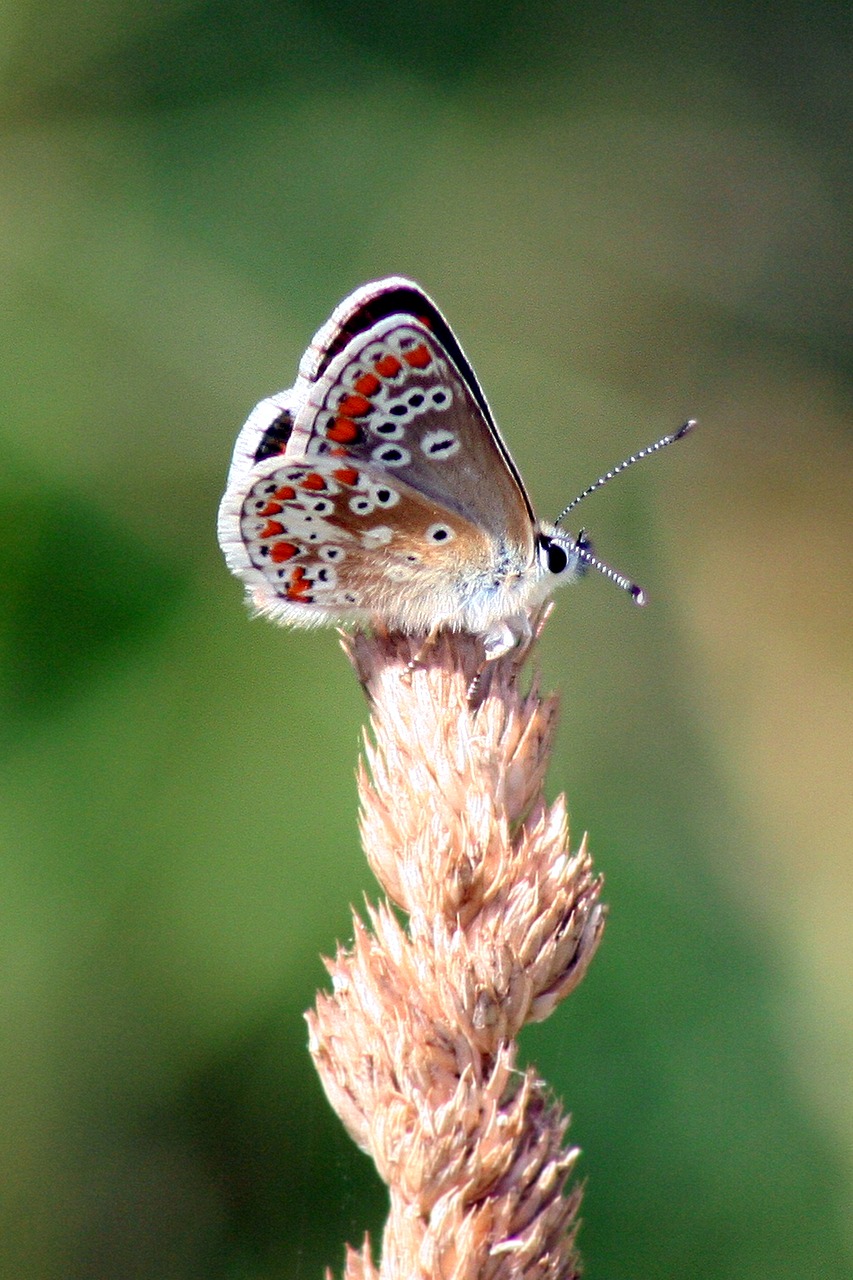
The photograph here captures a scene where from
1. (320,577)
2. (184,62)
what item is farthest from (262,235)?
(320,577)

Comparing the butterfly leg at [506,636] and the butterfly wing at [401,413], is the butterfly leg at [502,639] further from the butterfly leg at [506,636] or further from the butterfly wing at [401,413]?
the butterfly wing at [401,413]

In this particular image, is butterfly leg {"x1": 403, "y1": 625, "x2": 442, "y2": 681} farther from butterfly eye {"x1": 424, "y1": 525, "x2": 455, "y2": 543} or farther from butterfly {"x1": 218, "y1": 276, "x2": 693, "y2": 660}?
butterfly eye {"x1": 424, "y1": 525, "x2": 455, "y2": 543}

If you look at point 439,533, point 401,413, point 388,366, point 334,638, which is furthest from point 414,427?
point 334,638

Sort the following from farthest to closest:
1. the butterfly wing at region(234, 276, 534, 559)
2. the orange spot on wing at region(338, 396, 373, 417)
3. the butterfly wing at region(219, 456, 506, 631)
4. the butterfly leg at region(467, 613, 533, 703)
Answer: the butterfly wing at region(219, 456, 506, 631) → the orange spot on wing at region(338, 396, 373, 417) → the butterfly wing at region(234, 276, 534, 559) → the butterfly leg at region(467, 613, 533, 703)

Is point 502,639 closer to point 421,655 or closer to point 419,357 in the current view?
point 421,655

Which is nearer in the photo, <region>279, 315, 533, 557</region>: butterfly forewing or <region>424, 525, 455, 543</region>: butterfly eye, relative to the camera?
<region>279, 315, 533, 557</region>: butterfly forewing

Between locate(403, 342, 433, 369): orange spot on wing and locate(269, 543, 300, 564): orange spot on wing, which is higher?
locate(403, 342, 433, 369): orange spot on wing

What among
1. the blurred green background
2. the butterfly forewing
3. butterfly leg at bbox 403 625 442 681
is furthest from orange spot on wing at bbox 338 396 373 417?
the blurred green background

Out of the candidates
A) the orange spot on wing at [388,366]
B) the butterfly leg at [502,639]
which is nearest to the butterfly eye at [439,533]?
the butterfly leg at [502,639]
